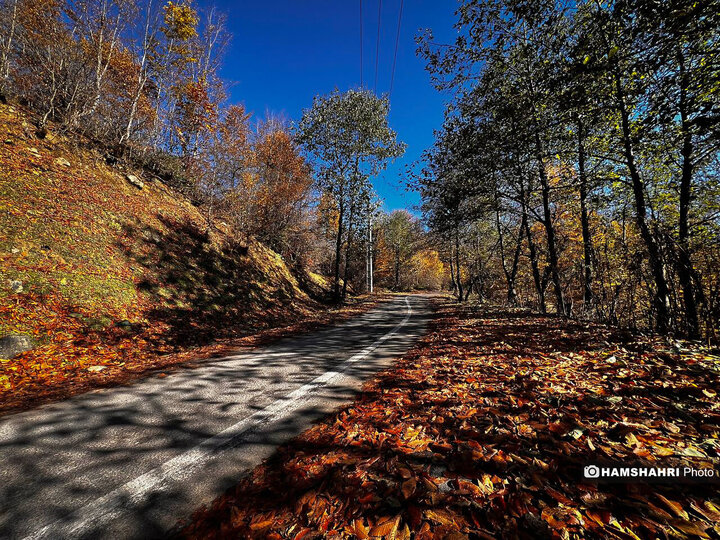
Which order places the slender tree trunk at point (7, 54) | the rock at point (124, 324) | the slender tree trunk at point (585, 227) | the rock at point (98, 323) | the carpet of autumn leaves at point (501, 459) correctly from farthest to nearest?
the slender tree trunk at point (7, 54) → the slender tree trunk at point (585, 227) → the rock at point (124, 324) → the rock at point (98, 323) → the carpet of autumn leaves at point (501, 459)

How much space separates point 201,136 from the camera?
13797 millimetres

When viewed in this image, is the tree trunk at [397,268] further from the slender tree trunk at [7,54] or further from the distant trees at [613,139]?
the slender tree trunk at [7,54]

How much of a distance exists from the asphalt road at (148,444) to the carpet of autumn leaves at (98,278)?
1.16 metres

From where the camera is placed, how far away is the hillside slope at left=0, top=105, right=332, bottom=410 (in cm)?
520

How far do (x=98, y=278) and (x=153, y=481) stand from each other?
23.6ft

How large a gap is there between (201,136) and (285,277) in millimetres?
8753

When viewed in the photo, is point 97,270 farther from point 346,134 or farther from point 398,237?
point 398,237

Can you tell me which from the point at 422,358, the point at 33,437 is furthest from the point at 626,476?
the point at 33,437

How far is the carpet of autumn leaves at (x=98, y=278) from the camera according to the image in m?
4.87

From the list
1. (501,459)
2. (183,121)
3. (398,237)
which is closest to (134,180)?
(183,121)

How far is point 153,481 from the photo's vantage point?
2.08m

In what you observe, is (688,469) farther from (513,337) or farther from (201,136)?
(201,136)

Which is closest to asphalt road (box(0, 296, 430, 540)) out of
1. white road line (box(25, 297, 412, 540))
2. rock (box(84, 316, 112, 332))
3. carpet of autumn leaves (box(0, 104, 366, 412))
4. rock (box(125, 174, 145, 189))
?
white road line (box(25, 297, 412, 540))

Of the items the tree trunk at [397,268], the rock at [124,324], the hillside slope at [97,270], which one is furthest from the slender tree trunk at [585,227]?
the tree trunk at [397,268]
